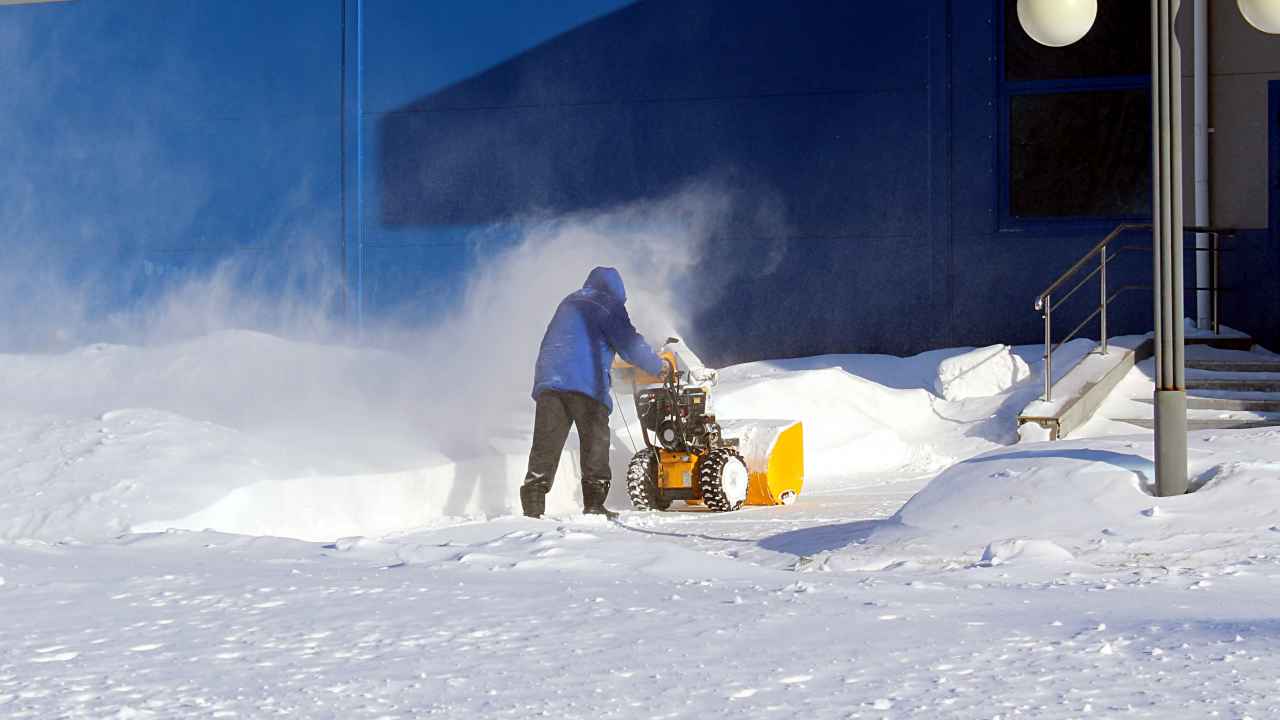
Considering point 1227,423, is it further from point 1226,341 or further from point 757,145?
point 757,145

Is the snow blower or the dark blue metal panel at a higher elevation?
the dark blue metal panel

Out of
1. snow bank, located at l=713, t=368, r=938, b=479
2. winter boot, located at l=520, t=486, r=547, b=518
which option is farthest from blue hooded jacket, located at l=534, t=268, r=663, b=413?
snow bank, located at l=713, t=368, r=938, b=479

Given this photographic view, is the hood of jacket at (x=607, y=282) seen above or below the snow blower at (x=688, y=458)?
above

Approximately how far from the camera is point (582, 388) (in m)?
10.6

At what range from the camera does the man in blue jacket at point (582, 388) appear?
10602 mm

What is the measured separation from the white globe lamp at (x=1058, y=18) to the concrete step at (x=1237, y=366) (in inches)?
197

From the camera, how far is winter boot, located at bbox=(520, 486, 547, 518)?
34.4ft

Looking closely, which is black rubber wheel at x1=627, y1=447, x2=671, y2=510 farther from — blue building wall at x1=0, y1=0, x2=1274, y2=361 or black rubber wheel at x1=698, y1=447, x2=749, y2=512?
blue building wall at x1=0, y1=0, x2=1274, y2=361

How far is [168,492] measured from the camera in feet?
33.4

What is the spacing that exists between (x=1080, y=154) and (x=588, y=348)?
301 inches

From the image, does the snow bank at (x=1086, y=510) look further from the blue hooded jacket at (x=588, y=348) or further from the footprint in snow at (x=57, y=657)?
the footprint in snow at (x=57, y=657)

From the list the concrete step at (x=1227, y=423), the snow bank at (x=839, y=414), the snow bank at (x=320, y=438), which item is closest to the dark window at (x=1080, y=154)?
the snow bank at (x=320, y=438)

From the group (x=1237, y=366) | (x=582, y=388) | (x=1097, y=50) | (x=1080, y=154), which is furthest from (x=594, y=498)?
(x=1097, y=50)

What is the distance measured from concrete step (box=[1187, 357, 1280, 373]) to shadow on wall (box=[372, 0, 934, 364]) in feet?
10.4
